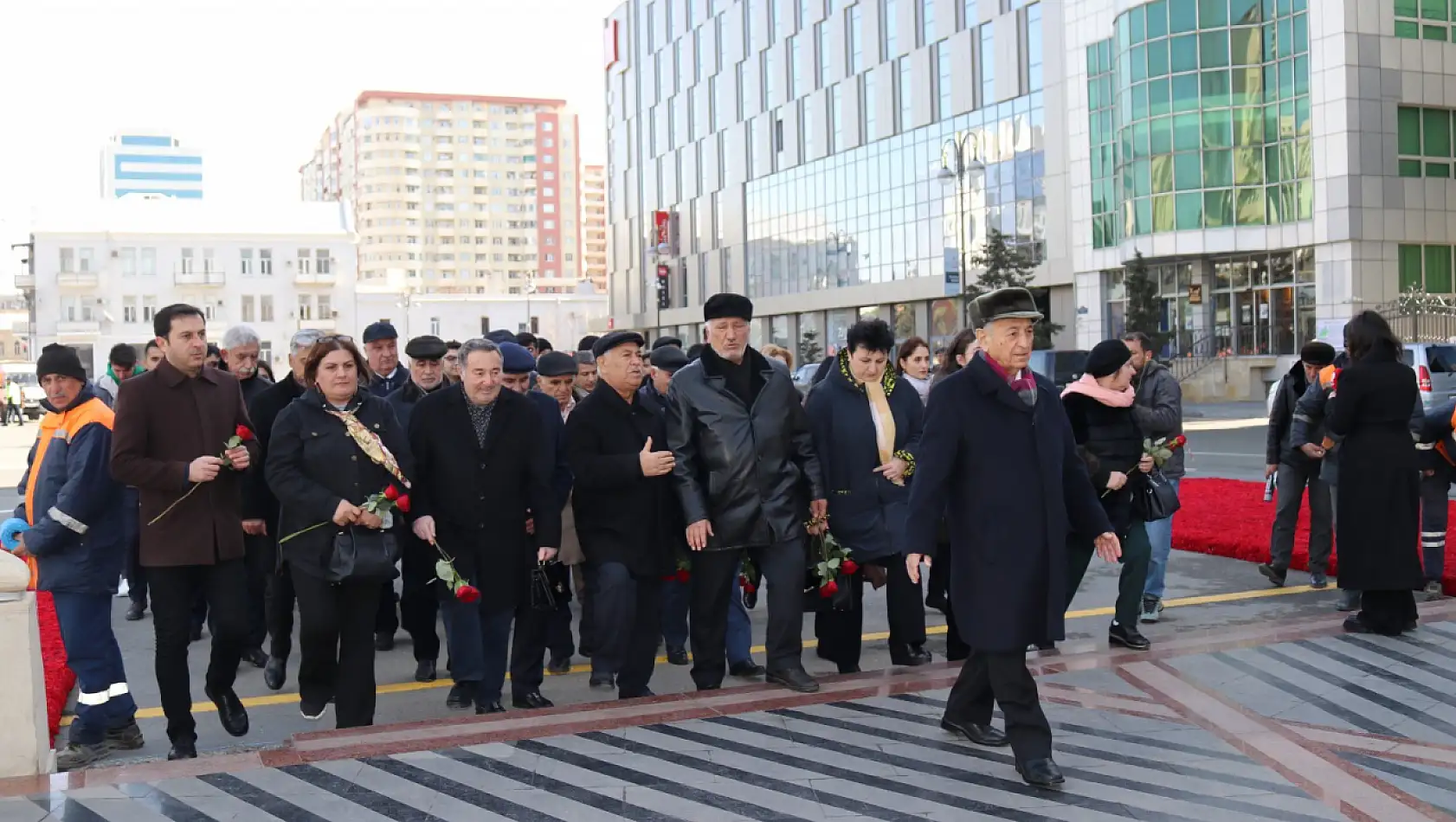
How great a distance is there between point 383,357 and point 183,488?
3084 mm

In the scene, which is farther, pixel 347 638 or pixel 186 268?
pixel 186 268

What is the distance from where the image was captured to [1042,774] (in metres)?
5.01

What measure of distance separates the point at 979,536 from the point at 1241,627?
130 inches

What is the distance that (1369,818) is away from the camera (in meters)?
4.61

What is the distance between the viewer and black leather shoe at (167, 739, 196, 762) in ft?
19.3

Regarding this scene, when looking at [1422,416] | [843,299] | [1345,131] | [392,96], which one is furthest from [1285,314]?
[392,96]

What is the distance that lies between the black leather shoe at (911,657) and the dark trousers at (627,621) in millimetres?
1414

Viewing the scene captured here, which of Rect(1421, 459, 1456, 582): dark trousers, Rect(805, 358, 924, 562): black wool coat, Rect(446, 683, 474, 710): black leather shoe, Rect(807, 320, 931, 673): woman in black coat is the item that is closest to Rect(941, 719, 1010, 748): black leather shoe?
Rect(807, 320, 931, 673): woman in black coat

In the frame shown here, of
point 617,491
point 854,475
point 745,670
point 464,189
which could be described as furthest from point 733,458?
point 464,189

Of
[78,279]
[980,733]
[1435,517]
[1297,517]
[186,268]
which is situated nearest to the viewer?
[980,733]

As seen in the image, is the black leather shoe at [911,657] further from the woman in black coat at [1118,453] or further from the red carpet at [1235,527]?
the red carpet at [1235,527]

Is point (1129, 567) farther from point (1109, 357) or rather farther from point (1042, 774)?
point (1042, 774)

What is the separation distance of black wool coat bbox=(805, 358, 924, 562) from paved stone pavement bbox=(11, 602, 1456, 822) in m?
0.83

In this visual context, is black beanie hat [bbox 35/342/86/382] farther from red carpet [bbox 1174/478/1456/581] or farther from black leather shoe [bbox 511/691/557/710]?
red carpet [bbox 1174/478/1456/581]
